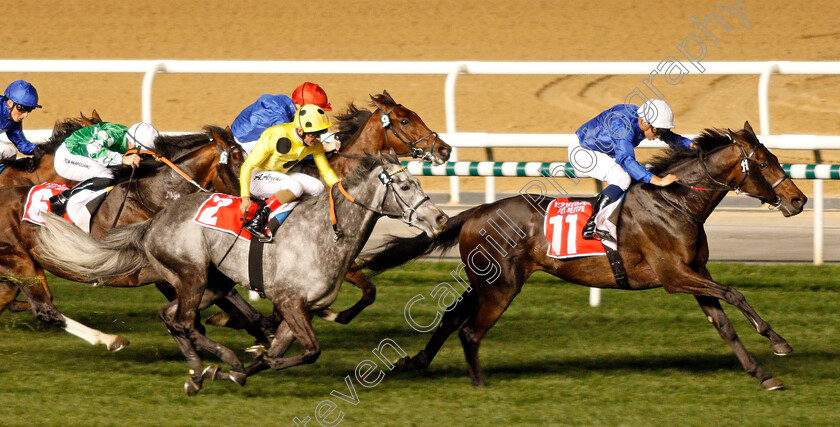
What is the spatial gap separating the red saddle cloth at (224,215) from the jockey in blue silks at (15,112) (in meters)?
2.11

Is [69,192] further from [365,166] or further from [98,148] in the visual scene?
[365,166]

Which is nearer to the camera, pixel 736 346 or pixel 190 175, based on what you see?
pixel 736 346

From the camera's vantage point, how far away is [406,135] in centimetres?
676

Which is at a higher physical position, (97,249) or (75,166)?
Result: (75,166)

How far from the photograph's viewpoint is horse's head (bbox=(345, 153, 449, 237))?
4.75 meters

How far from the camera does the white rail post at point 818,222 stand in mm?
7629

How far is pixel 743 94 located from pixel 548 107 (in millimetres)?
2834

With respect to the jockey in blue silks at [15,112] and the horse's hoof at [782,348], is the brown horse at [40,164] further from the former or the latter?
the horse's hoof at [782,348]

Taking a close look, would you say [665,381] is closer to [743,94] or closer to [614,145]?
[614,145]

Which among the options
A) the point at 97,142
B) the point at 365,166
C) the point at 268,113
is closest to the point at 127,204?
the point at 97,142

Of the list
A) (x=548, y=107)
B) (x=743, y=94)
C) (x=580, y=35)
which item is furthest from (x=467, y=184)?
(x=580, y=35)

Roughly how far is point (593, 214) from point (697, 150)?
0.60 meters

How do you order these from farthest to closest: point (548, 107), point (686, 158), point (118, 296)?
1. point (548, 107)
2. point (118, 296)
3. point (686, 158)

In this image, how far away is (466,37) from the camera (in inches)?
728
